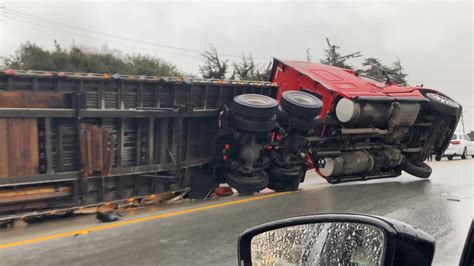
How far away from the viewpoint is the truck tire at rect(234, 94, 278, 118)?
7457 mm

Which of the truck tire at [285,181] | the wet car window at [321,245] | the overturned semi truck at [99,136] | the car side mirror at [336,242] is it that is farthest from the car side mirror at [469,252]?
the truck tire at [285,181]

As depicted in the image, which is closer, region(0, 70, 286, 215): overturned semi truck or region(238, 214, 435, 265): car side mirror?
region(238, 214, 435, 265): car side mirror

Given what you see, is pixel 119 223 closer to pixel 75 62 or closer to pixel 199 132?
pixel 199 132

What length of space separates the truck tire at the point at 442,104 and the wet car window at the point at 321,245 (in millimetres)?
9236

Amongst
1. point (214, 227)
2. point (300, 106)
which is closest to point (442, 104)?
point (300, 106)

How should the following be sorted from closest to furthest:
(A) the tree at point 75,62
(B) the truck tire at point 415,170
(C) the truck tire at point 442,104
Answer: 1. (C) the truck tire at point 442,104
2. (B) the truck tire at point 415,170
3. (A) the tree at point 75,62

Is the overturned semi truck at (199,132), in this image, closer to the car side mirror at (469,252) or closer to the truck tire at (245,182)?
the truck tire at (245,182)

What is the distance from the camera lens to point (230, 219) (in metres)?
6.44

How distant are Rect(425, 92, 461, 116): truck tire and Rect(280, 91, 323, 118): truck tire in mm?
3432

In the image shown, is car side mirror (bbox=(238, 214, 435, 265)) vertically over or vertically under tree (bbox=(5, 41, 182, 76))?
over

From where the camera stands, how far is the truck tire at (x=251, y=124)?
7469 millimetres

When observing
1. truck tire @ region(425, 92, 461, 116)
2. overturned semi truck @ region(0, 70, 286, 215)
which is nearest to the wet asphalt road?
overturned semi truck @ region(0, 70, 286, 215)

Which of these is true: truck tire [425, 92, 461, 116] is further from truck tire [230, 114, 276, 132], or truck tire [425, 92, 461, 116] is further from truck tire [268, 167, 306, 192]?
truck tire [230, 114, 276, 132]

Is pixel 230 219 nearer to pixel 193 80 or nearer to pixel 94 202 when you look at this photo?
pixel 94 202
